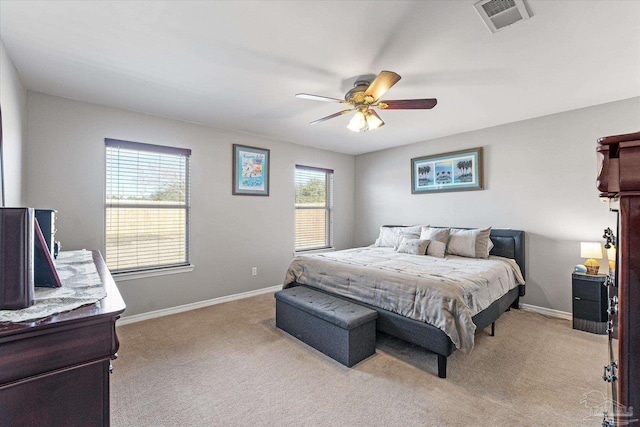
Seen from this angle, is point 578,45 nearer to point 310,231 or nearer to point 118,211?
point 310,231

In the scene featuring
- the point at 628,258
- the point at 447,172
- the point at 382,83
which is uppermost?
the point at 382,83

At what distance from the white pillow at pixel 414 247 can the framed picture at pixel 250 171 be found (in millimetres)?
2259

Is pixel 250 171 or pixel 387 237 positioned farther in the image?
pixel 387 237

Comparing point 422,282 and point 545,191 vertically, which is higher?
point 545,191

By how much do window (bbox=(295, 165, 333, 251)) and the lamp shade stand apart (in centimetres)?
364

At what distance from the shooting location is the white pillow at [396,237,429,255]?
3.95 meters

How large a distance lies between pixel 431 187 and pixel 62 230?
16.0 ft

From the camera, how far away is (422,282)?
2510 millimetres

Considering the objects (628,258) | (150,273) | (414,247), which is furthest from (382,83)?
(150,273)

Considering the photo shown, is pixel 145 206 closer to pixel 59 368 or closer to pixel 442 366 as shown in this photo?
pixel 59 368

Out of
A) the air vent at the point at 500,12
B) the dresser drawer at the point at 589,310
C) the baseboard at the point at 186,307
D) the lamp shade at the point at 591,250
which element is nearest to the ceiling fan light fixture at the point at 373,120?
the air vent at the point at 500,12

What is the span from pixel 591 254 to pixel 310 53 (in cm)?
350

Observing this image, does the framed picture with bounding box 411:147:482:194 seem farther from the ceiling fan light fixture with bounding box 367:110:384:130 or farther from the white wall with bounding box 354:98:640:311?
the ceiling fan light fixture with bounding box 367:110:384:130

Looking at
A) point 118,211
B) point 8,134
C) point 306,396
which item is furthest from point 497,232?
point 8,134
